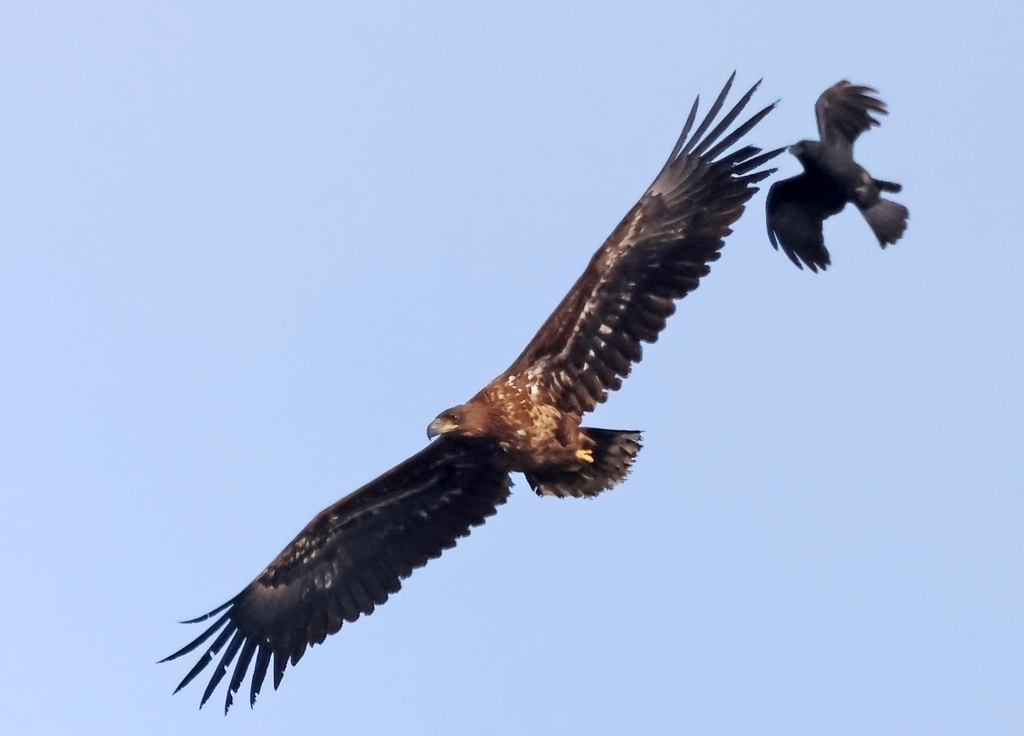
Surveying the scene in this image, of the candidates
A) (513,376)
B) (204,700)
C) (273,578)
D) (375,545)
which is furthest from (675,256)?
(204,700)

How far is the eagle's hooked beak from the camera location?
37.7 ft

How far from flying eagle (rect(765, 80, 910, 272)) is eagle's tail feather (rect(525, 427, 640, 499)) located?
6.41 feet

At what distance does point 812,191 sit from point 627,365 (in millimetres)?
1952

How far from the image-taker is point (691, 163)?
12.0m

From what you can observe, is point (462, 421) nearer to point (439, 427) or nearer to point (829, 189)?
point (439, 427)

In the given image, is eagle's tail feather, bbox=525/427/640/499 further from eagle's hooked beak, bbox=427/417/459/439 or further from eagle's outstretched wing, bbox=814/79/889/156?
eagle's outstretched wing, bbox=814/79/889/156

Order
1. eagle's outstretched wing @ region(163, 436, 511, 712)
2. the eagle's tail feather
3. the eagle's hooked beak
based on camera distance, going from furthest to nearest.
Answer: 1. eagle's outstretched wing @ region(163, 436, 511, 712)
2. the eagle's tail feather
3. the eagle's hooked beak

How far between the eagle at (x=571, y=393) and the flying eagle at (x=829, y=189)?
1.37 ft

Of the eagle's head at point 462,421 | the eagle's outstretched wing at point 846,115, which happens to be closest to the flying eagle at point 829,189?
the eagle's outstretched wing at point 846,115

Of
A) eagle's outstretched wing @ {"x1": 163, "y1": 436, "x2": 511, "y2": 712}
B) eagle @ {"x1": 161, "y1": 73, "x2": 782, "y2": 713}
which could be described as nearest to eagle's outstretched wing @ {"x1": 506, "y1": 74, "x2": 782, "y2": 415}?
eagle @ {"x1": 161, "y1": 73, "x2": 782, "y2": 713}

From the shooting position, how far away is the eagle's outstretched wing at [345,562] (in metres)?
12.4

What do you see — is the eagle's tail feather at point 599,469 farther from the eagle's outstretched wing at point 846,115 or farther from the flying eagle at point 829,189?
the eagle's outstretched wing at point 846,115

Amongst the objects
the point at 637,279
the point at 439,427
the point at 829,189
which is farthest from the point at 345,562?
the point at 829,189

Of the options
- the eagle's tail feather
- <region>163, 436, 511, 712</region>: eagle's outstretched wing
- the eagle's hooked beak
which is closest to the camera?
the eagle's hooked beak
